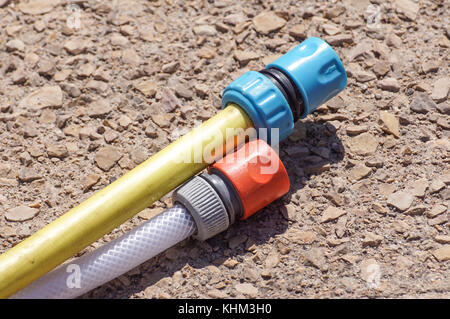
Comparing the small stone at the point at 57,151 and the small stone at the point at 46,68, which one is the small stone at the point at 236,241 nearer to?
the small stone at the point at 57,151

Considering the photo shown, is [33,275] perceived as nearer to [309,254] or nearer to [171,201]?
[171,201]

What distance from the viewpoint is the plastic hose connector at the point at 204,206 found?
4.95ft

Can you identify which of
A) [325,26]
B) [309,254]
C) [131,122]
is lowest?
[309,254]

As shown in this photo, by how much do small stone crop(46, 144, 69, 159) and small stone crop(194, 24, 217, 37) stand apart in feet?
1.82

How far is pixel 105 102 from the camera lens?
188 cm

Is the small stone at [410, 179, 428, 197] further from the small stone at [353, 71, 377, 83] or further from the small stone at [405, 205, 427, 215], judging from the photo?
the small stone at [353, 71, 377, 83]

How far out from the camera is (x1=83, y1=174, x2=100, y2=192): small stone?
171 cm

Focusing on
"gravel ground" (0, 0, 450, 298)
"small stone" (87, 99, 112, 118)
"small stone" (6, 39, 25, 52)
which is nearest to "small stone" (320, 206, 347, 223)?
"gravel ground" (0, 0, 450, 298)

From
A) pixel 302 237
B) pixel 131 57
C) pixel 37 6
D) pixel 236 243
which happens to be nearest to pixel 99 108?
pixel 131 57

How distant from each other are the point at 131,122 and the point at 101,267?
49 centimetres

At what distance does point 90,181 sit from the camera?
5.63ft

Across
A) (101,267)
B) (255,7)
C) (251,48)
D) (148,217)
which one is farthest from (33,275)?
(255,7)

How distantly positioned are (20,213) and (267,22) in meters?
0.93

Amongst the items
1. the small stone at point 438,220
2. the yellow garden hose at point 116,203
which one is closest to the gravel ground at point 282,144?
the small stone at point 438,220
